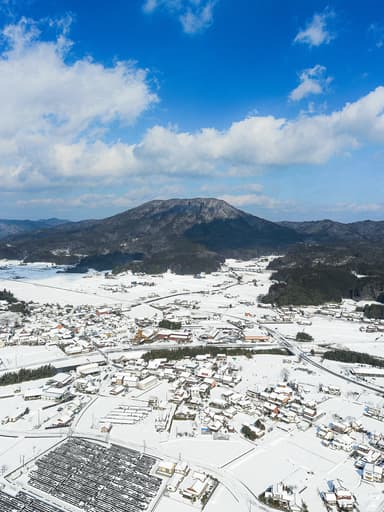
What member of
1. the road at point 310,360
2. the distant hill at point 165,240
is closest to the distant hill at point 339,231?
the distant hill at point 165,240

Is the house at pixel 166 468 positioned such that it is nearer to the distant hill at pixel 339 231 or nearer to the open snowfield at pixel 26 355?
the open snowfield at pixel 26 355

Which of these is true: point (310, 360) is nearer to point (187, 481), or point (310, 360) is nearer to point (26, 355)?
point (187, 481)

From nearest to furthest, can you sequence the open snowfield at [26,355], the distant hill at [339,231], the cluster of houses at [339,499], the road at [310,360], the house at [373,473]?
the cluster of houses at [339,499] < the house at [373,473] < the road at [310,360] < the open snowfield at [26,355] < the distant hill at [339,231]

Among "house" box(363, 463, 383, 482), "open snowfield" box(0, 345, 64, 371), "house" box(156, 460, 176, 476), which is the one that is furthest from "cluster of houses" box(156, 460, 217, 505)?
"open snowfield" box(0, 345, 64, 371)

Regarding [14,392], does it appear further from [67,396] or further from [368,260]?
[368,260]

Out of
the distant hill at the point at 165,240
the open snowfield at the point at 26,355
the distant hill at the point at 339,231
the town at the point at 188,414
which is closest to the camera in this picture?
the town at the point at 188,414

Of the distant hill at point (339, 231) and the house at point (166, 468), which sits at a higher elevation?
the distant hill at point (339, 231)

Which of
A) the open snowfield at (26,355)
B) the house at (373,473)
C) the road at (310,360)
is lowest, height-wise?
the house at (373,473)

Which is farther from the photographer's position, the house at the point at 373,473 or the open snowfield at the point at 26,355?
the open snowfield at the point at 26,355

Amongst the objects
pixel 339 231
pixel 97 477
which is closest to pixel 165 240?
pixel 339 231
